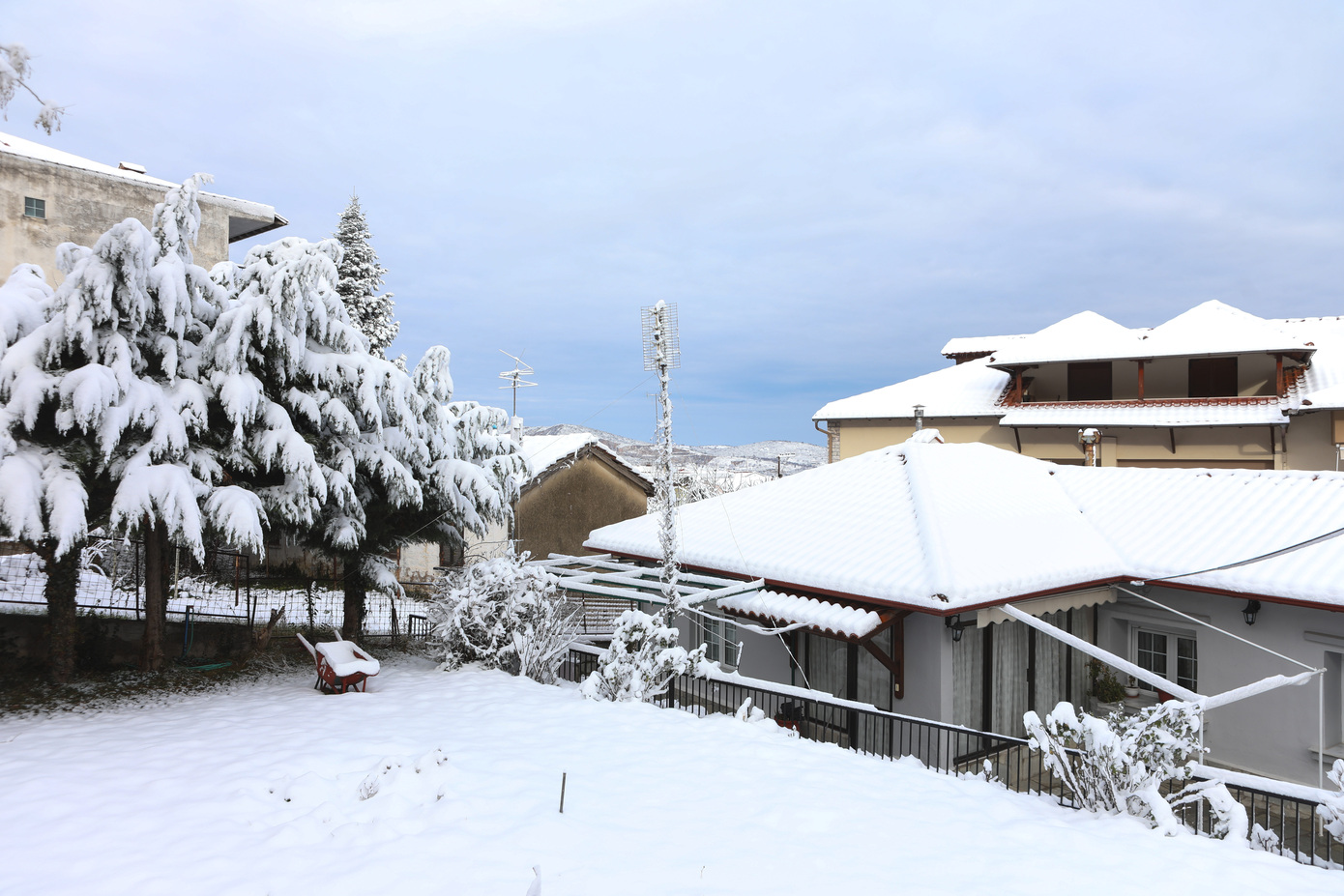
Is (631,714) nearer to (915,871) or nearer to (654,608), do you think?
(915,871)

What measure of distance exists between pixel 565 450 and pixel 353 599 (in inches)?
642

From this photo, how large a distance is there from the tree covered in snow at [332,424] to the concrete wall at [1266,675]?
13.2 metres

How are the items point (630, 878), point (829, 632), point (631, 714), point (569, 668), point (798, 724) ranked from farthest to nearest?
1. point (569, 668)
2. point (798, 724)
3. point (829, 632)
4. point (631, 714)
5. point (630, 878)

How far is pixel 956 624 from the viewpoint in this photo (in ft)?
35.9

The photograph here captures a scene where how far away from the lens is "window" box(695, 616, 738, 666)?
1496 cm

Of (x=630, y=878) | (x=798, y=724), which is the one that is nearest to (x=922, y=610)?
(x=798, y=724)

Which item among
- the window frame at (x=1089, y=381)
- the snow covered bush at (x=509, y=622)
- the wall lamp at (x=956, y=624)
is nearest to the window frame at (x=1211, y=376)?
the window frame at (x=1089, y=381)

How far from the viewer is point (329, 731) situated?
9141 mm

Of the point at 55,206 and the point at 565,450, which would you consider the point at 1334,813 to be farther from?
the point at 55,206

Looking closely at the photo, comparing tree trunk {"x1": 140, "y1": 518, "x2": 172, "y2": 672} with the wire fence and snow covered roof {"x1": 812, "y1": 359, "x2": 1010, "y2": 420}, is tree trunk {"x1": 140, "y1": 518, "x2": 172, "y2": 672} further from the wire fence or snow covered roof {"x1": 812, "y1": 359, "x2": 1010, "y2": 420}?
snow covered roof {"x1": 812, "y1": 359, "x2": 1010, "y2": 420}

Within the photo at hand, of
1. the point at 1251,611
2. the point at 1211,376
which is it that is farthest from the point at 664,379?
the point at 1211,376

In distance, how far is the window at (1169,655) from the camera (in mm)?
12352

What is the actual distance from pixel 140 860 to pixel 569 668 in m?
8.43

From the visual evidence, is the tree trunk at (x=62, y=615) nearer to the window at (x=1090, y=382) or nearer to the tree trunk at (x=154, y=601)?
the tree trunk at (x=154, y=601)
